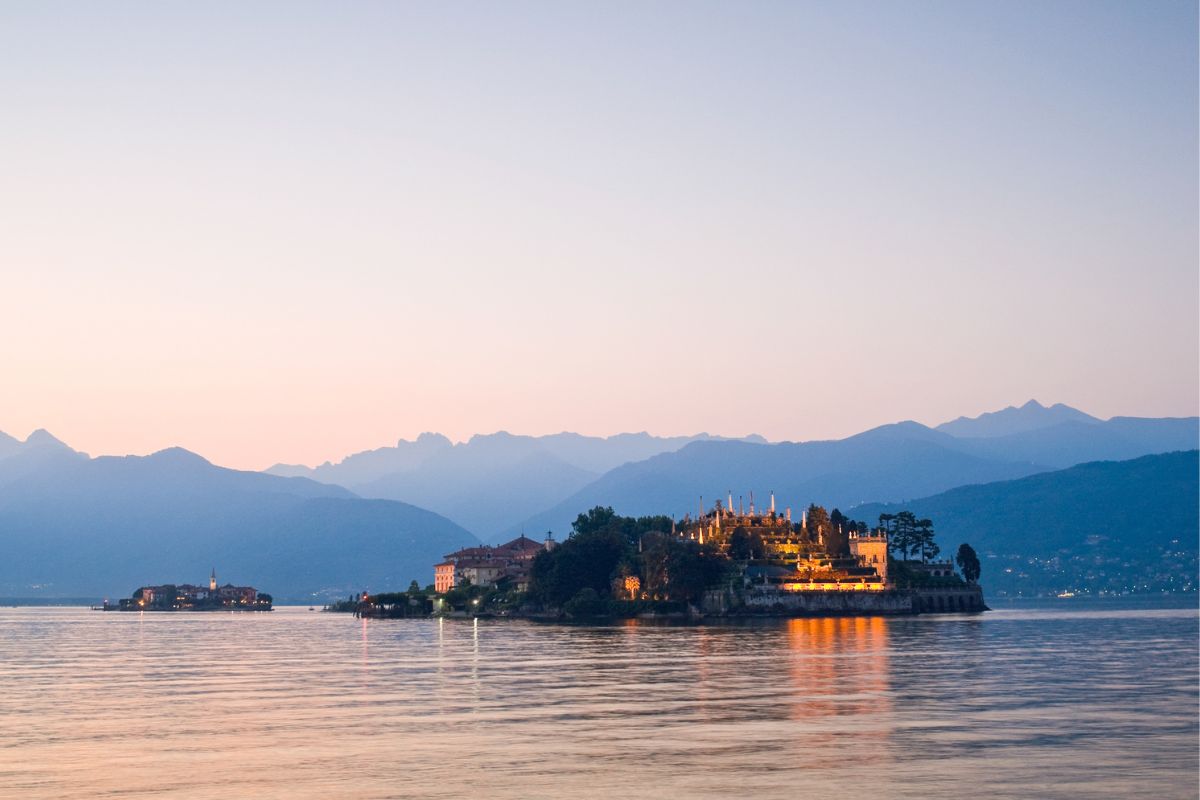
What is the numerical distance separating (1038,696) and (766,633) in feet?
273

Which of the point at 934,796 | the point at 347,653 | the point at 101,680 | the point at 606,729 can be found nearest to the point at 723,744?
the point at 606,729

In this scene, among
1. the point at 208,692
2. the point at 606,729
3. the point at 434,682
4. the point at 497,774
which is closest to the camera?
the point at 497,774

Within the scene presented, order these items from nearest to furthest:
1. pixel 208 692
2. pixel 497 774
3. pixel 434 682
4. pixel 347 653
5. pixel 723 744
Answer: pixel 497 774
pixel 723 744
pixel 208 692
pixel 434 682
pixel 347 653

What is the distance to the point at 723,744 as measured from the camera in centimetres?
5638

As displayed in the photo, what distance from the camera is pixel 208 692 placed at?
3268 inches

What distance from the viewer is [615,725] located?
6288 cm

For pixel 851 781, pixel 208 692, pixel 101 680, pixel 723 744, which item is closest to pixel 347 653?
pixel 101 680

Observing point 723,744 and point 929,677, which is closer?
point 723,744

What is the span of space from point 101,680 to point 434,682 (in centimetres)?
2244

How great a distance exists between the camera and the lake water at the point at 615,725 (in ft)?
158

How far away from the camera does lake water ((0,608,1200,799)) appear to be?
48.1m

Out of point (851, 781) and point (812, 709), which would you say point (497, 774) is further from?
point (812, 709)

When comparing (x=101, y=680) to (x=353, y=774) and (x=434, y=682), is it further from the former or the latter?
(x=353, y=774)

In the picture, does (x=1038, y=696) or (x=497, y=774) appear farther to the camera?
(x=1038, y=696)
